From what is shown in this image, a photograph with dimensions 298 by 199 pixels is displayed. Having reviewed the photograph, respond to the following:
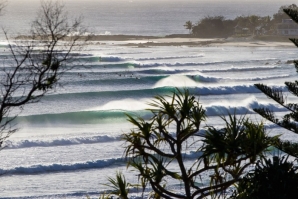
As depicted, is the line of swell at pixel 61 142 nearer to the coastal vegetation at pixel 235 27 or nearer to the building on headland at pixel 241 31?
the coastal vegetation at pixel 235 27

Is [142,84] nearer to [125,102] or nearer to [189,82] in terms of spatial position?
[189,82]

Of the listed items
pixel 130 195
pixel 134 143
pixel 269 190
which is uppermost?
pixel 134 143

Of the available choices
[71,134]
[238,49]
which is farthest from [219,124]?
[238,49]

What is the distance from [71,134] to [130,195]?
7676mm

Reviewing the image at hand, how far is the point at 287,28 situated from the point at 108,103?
39168 millimetres

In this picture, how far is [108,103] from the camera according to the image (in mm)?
27891

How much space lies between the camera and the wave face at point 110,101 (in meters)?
16.5

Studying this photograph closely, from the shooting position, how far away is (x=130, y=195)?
13789mm

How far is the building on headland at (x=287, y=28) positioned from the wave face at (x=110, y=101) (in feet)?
35.2

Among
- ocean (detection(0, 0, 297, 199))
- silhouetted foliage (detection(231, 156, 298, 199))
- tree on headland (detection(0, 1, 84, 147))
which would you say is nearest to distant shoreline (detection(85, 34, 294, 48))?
ocean (detection(0, 0, 297, 199))

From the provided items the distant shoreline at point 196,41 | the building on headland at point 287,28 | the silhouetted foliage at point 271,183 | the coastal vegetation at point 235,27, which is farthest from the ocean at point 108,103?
the coastal vegetation at point 235,27

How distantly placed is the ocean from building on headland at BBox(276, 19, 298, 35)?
408 inches

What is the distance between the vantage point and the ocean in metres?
15.9

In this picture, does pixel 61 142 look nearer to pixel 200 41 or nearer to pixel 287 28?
pixel 200 41
